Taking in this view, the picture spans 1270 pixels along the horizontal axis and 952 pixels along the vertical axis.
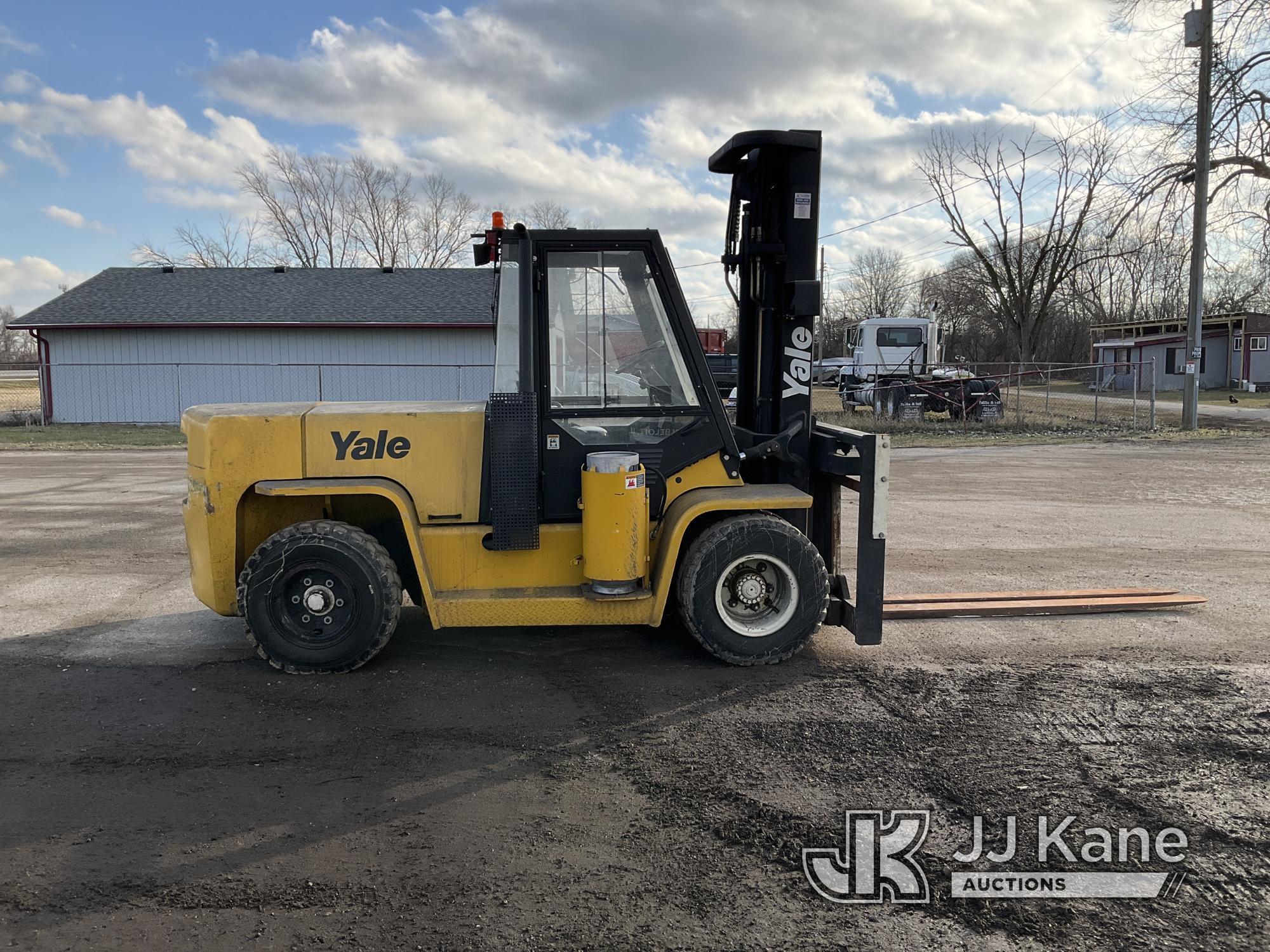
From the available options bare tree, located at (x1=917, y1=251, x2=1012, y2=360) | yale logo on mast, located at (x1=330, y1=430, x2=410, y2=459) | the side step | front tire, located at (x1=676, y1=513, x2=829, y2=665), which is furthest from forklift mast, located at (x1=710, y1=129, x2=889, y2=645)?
bare tree, located at (x1=917, y1=251, x2=1012, y2=360)

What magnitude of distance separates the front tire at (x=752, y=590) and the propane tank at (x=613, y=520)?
0.36m

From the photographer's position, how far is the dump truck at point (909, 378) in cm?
2628

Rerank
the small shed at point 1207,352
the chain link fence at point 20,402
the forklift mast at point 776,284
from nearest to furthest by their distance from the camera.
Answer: the forklift mast at point 776,284
the chain link fence at point 20,402
the small shed at point 1207,352

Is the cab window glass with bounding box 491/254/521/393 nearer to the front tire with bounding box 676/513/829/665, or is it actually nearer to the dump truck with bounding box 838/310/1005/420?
the front tire with bounding box 676/513/829/665

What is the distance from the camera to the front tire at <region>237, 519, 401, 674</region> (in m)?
5.33

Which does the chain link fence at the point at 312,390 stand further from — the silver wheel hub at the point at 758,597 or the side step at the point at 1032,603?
the silver wheel hub at the point at 758,597

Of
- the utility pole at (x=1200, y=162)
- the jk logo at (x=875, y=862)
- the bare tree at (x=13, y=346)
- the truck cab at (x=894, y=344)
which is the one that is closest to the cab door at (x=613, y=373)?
the jk logo at (x=875, y=862)

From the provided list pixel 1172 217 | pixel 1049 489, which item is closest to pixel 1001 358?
pixel 1172 217

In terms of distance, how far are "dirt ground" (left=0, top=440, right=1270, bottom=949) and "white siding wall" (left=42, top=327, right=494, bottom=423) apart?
20.4m

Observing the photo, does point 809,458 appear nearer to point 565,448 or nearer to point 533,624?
point 565,448

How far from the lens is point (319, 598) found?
540 cm

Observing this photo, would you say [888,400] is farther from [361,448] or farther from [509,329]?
[361,448]

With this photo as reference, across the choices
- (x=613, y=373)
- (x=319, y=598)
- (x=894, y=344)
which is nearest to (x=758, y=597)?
(x=613, y=373)

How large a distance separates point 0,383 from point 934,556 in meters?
64.9
